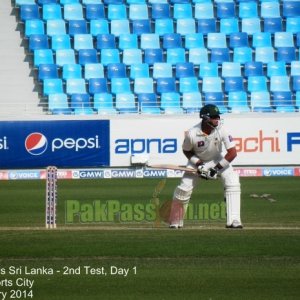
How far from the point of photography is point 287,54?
38.3 metres

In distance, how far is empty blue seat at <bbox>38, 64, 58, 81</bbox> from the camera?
36.4 m

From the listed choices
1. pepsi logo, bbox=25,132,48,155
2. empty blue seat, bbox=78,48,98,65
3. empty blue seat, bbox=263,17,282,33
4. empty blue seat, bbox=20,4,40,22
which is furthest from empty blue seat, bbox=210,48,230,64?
pepsi logo, bbox=25,132,48,155

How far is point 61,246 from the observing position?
43.2 ft

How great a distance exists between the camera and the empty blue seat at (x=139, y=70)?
37062 mm

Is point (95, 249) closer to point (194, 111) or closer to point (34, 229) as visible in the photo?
point (34, 229)

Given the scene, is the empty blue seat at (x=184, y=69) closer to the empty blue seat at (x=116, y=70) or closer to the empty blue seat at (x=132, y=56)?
the empty blue seat at (x=132, y=56)

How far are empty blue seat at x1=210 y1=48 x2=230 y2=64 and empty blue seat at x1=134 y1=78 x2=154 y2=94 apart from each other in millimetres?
2817

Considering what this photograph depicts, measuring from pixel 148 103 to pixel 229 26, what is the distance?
5.38 metres

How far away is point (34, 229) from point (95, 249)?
333 cm

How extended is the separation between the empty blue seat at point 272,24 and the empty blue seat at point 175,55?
3583 millimetres

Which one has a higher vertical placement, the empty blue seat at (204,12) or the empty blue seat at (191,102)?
the empty blue seat at (204,12)

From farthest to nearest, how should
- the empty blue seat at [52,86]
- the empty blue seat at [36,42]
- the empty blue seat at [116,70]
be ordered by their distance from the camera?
1. the empty blue seat at [116,70]
2. the empty blue seat at [36,42]
3. the empty blue seat at [52,86]

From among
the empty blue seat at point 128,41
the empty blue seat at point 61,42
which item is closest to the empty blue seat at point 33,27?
the empty blue seat at point 61,42

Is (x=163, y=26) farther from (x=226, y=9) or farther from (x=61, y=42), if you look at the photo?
(x=61, y=42)
